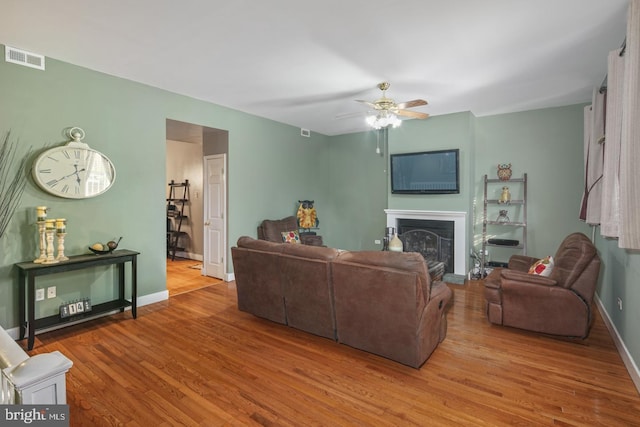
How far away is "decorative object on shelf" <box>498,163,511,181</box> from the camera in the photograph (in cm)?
561

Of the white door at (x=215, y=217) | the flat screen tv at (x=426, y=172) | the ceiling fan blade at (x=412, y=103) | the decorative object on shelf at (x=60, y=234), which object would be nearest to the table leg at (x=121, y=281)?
the decorative object on shelf at (x=60, y=234)

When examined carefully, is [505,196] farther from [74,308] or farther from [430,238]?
[74,308]

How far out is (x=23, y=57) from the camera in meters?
3.27

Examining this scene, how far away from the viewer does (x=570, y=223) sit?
206 inches

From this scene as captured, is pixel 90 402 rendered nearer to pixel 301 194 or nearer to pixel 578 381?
pixel 578 381

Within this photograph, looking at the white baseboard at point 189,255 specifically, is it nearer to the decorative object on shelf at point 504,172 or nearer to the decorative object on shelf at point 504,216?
the decorative object on shelf at point 504,216

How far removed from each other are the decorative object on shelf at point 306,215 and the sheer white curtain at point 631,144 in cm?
499

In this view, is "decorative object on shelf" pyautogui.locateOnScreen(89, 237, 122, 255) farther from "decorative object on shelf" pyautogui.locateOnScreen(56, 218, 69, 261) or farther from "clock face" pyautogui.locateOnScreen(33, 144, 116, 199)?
"clock face" pyautogui.locateOnScreen(33, 144, 116, 199)

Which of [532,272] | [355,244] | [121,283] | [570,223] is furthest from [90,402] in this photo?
[570,223]

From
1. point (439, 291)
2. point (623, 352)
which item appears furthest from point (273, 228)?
point (623, 352)

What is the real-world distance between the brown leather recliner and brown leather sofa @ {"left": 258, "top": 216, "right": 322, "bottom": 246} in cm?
347

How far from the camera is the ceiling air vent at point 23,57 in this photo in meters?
3.19

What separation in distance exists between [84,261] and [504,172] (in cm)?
622

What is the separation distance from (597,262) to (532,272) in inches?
25.3
